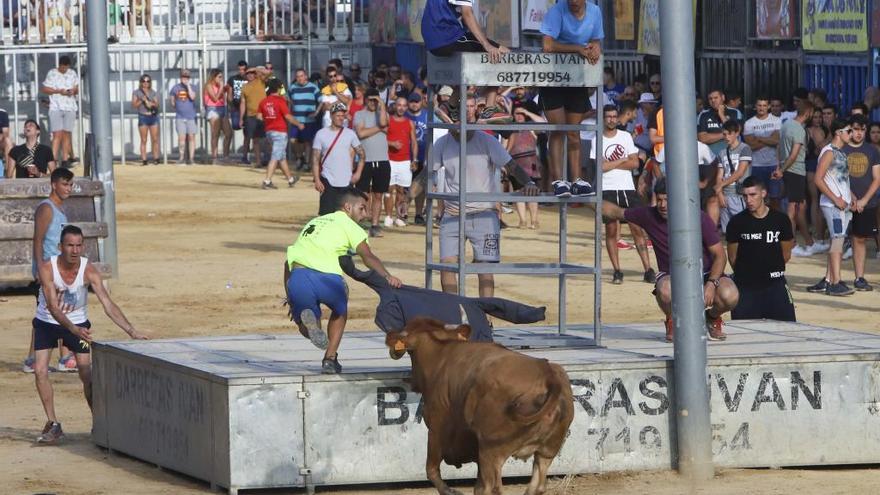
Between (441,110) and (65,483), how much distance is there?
147 inches

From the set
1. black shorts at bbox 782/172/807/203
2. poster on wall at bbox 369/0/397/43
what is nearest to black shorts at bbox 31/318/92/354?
black shorts at bbox 782/172/807/203

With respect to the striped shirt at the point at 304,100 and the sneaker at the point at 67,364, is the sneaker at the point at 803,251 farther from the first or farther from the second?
the striped shirt at the point at 304,100

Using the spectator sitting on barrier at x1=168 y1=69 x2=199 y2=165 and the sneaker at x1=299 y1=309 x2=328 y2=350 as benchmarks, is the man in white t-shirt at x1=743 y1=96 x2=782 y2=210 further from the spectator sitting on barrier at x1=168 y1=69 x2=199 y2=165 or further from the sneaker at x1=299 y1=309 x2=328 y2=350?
the spectator sitting on barrier at x1=168 y1=69 x2=199 y2=165

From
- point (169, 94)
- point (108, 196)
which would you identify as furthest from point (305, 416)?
point (169, 94)

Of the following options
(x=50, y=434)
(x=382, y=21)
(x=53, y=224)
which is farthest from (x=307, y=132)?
(x=50, y=434)

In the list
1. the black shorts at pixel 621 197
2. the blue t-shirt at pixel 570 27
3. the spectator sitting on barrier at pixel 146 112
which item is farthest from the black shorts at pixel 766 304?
the spectator sitting on barrier at pixel 146 112

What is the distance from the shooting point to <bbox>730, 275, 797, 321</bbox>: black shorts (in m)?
13.9

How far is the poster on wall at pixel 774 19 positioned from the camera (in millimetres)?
25594

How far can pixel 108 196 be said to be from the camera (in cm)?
2117

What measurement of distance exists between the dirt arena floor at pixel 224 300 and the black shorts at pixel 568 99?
98.3 inches

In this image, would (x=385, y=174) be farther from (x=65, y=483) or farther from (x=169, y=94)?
(x=169, y=94)

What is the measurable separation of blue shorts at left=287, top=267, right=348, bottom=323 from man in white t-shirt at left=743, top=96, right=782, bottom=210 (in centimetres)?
1234

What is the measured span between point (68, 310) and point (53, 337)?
0.26m

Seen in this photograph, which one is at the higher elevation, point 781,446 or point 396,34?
point 396,34
